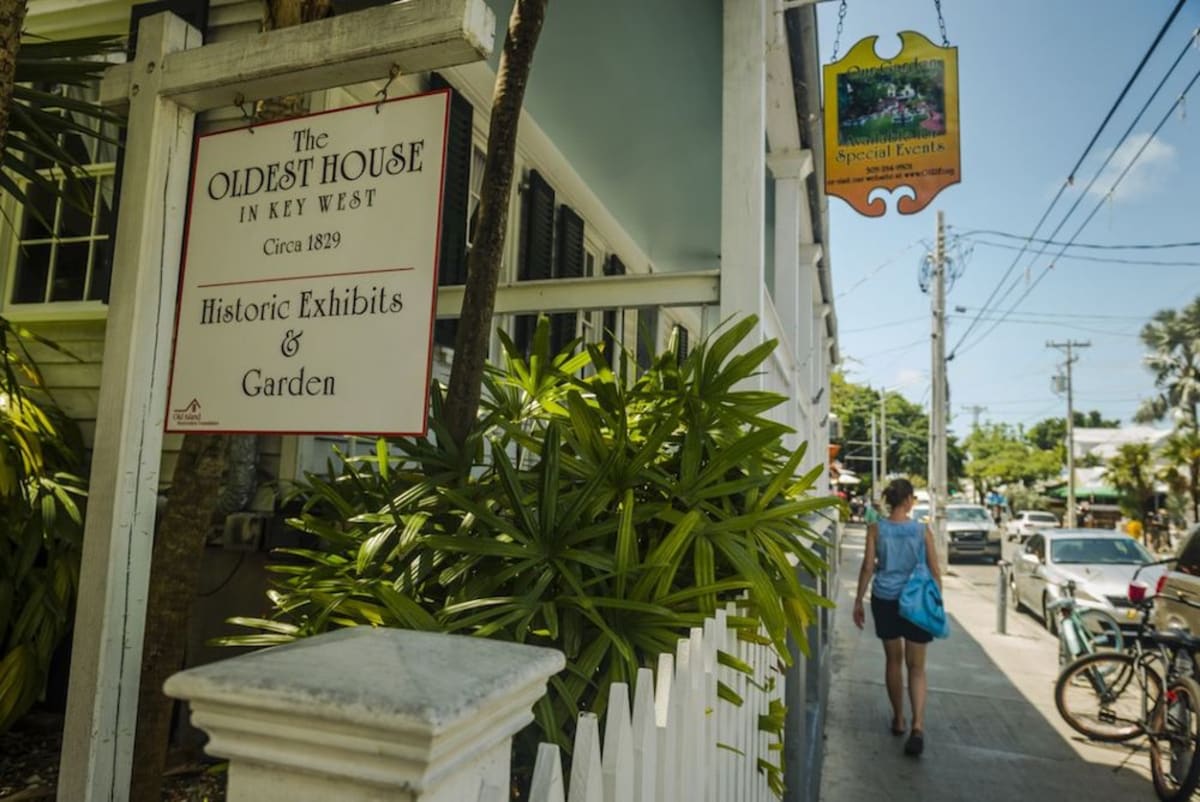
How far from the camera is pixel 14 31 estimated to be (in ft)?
5.83

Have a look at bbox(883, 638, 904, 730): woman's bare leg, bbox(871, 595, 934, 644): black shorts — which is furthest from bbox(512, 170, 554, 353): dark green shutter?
bbox(883, 638, 904, 730): woman's bare leg

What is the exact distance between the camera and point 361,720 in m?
0.77

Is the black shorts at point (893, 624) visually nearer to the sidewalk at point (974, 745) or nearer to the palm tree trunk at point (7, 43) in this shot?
the sidewalk at point (974, 745)

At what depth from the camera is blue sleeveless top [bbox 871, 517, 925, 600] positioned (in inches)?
228

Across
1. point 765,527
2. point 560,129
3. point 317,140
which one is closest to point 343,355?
point 317,140

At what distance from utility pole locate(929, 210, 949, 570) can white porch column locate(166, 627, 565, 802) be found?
19.6 meters

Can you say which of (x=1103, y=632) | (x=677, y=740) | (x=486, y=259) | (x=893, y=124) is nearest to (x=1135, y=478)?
(x=1103, y=632)

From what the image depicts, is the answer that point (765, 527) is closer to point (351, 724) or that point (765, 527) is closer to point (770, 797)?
point (770, 797)

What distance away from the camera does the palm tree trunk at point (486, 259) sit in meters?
2.80

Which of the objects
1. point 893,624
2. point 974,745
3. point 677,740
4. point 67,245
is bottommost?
point 974,745

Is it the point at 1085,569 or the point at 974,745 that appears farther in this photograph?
the point at 1085,569

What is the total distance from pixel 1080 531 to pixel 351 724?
13122 millimetres

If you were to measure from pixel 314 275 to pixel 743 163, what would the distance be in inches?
102

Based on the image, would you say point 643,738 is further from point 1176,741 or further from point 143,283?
point 1176,741
